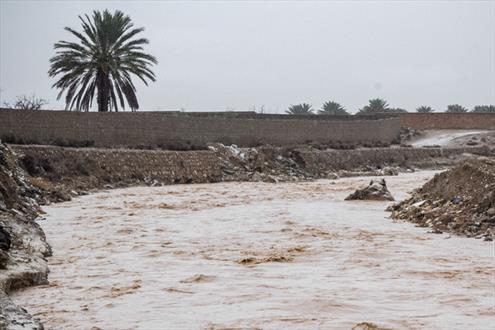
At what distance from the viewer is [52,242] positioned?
35.3ft

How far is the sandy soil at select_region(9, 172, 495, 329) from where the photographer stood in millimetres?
5953

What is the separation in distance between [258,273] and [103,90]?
922 inches

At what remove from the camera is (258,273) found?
813 cm

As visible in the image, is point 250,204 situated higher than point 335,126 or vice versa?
point 335,126

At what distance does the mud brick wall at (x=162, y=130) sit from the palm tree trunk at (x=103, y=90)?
202 cm

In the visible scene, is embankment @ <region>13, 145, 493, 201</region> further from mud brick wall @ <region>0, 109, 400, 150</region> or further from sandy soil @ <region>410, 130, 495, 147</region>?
sandy soil @ <region>410, 130, 495, 147</region>

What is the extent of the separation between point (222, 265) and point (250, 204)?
389 inches

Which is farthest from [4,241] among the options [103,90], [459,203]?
[103,90]

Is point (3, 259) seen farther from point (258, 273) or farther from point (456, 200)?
point (456, 200)

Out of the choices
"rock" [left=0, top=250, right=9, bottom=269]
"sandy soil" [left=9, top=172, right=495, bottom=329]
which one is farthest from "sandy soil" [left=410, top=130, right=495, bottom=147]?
"rock" [left=0, top=250, right=9, bottom=269]

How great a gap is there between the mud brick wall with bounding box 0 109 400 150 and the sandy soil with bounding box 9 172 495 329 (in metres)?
10.4

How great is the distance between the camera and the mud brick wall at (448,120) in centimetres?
5041

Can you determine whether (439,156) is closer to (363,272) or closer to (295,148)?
(295,148)

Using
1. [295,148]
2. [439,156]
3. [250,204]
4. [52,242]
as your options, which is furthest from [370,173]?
[52,242]
